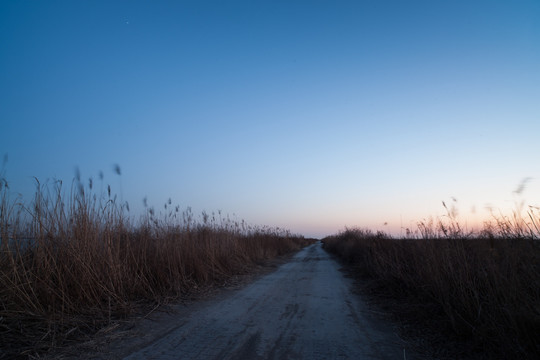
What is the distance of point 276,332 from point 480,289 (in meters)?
2.96

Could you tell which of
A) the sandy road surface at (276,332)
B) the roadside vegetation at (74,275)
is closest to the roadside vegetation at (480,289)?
the sandy road surface at (276,332)

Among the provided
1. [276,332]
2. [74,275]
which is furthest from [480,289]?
[74,275]

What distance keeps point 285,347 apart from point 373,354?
3.35ft

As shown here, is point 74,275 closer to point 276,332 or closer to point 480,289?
point 276,332

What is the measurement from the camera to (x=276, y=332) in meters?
3.89

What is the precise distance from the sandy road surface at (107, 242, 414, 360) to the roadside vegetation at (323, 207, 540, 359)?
82 centimetres

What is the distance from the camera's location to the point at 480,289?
157 inches

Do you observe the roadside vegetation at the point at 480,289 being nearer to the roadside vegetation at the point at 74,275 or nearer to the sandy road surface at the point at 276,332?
the sandy road surface at the point at 276,332

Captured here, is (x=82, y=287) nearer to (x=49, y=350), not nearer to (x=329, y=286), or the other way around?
(x=49, y=350)

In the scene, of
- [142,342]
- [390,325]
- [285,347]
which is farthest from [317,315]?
[142,342]

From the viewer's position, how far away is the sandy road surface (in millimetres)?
3207

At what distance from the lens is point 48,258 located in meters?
4.50

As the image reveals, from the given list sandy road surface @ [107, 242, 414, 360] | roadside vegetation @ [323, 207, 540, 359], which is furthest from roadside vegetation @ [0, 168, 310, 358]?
roadside vegetation @ [323, 207, 540, 359]

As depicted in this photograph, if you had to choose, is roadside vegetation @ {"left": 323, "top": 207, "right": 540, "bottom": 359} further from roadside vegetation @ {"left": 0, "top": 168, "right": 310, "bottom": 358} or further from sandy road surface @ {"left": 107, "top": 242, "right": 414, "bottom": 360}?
roadside vegetation @ {"left": 0, "top": 168, "right": 310, "bottom": 358}
